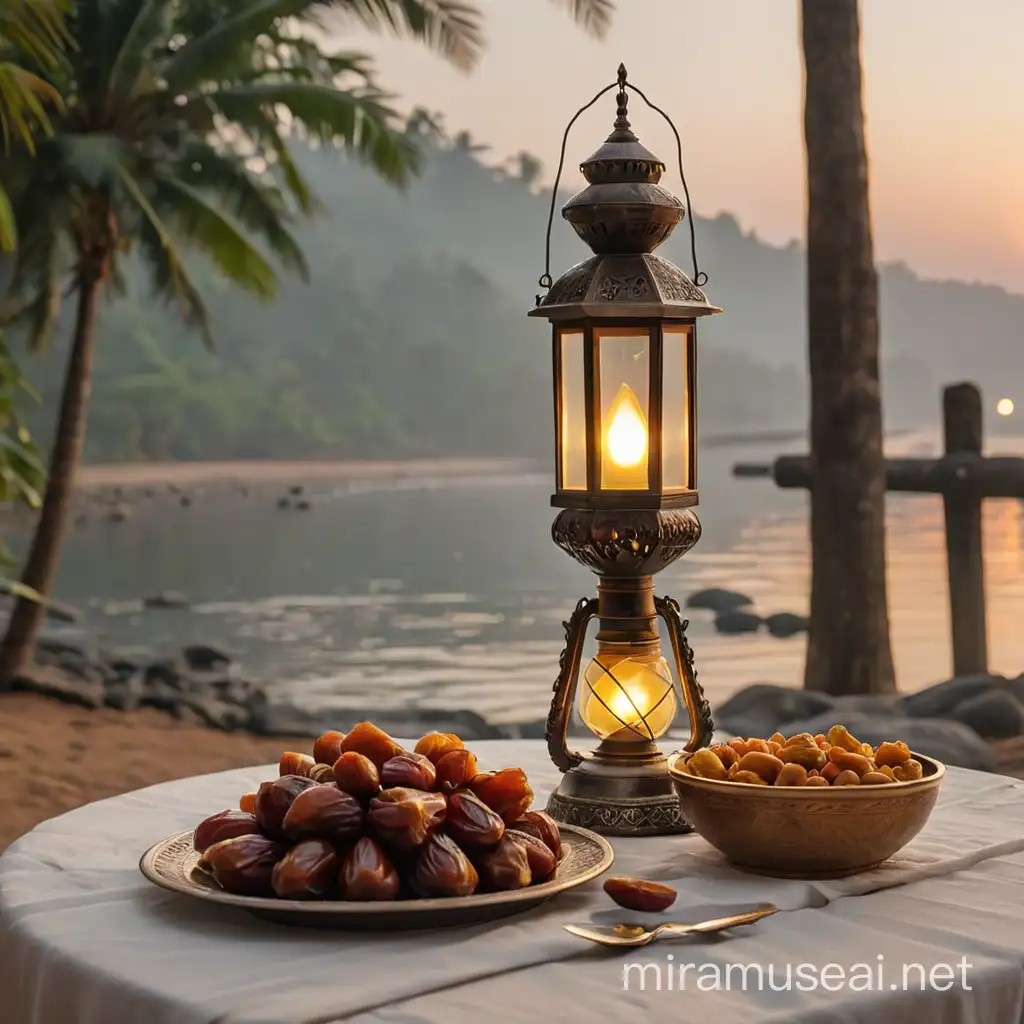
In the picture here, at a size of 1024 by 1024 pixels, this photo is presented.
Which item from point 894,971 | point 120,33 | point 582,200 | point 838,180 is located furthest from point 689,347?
point 120,33

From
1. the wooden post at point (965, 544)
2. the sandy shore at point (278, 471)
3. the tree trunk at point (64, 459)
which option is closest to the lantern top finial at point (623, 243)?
the wooden post at point (965, 544)

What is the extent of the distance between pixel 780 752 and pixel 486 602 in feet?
90.2

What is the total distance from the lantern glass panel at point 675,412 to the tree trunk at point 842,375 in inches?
217

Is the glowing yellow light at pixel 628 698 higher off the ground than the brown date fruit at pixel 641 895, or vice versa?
the glowing yellow light at pixel 628 698

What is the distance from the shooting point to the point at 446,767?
1.74 m

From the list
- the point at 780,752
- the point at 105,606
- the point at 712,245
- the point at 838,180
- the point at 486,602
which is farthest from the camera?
the point at 712,245

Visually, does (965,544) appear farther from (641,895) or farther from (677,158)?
(641,895)

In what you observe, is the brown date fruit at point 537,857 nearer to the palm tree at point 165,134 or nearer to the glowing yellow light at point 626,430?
the glowing yellow light at point 626,430

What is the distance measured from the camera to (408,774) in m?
1.68

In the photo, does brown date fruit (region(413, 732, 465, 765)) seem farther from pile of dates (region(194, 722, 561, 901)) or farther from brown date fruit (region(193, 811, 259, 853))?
brown date fruit (region(193, 811, 259, 853))

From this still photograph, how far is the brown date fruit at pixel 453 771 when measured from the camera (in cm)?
174

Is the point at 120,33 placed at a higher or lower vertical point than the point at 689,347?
higher

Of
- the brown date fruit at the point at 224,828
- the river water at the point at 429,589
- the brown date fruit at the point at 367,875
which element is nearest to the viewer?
the brown date fruit at the point at 367,875

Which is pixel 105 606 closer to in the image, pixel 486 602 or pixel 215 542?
pixel 486 602
